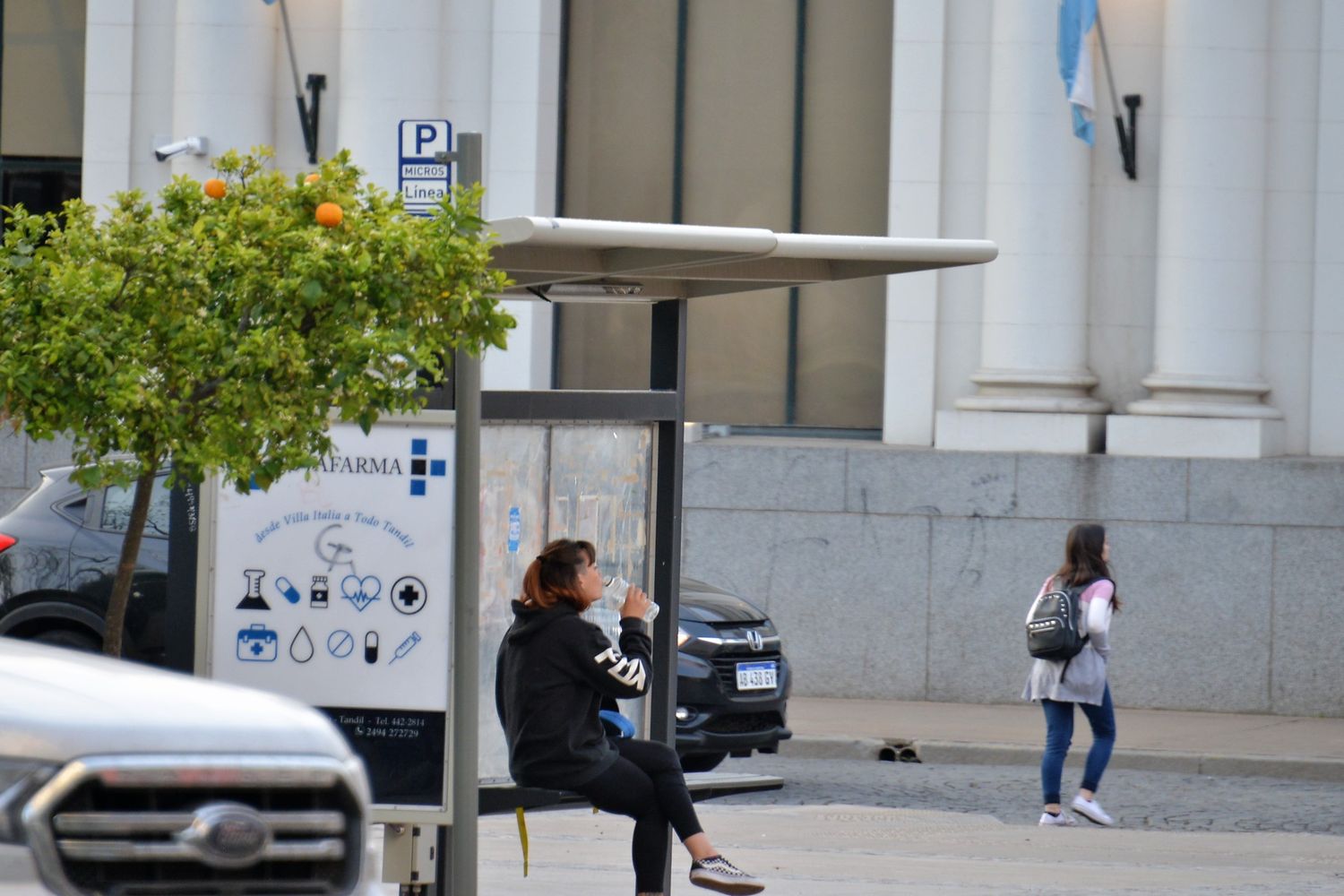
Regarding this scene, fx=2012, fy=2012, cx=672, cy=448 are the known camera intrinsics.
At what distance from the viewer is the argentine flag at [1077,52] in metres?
15.9

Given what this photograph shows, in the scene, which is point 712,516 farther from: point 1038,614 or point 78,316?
point 78,316

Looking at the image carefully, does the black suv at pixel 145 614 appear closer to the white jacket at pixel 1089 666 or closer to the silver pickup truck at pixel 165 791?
the white jacket at pixel 1089 666

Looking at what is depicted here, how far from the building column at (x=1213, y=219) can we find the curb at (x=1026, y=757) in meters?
3.37

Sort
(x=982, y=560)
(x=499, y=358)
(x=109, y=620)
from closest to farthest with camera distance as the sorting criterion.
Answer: (x=109, y=620) → (x=982, y=560) → (x=499, y=358)

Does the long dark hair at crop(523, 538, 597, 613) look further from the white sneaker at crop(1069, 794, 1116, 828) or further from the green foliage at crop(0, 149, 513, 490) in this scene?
the white sneaker at crop(1069, 794, 1116, 828)

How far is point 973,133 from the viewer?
56.2 feet

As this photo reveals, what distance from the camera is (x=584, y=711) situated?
704 cm

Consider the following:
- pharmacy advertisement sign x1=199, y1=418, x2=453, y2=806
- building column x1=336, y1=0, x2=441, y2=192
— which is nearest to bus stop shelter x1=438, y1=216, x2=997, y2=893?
pharmacy advertisement sign x1=199, y1=418, x2=453, y2=806

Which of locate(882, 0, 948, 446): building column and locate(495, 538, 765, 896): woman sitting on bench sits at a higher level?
locate(882, 0, 948, 446): building column

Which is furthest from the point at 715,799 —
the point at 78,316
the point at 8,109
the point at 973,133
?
the point at 8,109

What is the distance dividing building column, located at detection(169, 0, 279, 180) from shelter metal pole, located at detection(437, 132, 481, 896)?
39.6 feet

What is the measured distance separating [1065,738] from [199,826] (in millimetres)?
8004

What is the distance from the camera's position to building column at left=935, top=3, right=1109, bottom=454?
1662cm

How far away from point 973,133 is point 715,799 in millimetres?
7605
